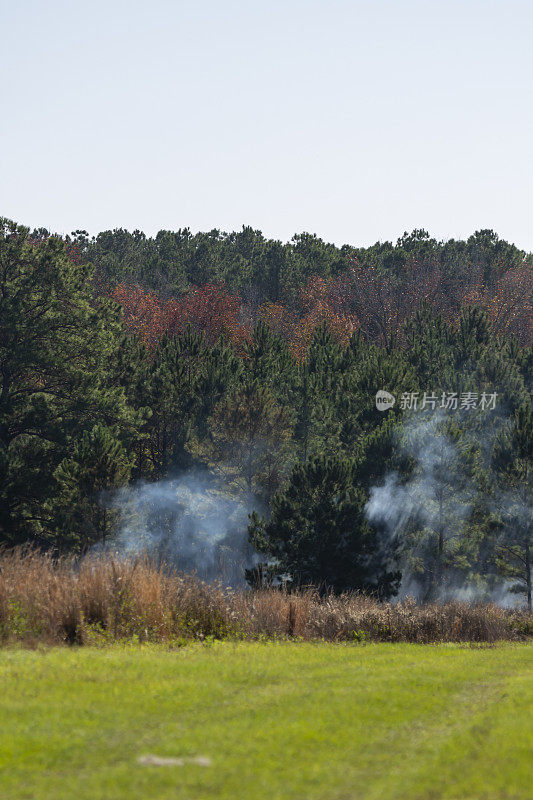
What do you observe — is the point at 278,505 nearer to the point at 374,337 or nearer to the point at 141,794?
the point at 141,794

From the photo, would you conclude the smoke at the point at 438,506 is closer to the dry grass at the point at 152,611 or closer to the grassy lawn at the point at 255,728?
the dry grass at the point at 152,611

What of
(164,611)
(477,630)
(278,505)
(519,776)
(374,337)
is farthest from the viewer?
(374,337)

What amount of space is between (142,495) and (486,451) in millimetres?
15781

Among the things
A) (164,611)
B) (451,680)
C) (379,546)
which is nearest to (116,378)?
(379,546)

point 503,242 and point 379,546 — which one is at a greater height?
point 503,242

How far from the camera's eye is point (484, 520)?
118ft

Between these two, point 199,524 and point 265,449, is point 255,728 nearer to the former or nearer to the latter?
point 199,524

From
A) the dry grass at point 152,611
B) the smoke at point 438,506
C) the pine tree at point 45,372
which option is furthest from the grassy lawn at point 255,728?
the pine tree at point 45,372

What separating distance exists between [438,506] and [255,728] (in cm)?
2966

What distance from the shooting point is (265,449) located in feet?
132

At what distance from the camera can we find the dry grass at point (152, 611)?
10.7 metres

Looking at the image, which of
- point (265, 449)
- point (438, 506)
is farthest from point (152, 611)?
point (265, 449)

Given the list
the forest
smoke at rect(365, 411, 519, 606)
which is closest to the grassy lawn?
the forest

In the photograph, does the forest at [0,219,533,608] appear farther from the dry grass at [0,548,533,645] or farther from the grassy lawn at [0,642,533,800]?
the grassy lawn at [0,642,533,800]
